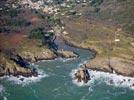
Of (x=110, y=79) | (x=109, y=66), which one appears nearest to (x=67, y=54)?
(x=109, y=66)

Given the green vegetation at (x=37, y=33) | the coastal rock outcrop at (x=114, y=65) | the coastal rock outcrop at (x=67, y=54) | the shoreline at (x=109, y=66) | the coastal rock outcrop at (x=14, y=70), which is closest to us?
the coastal rock outcrop at (x=14, y=70)

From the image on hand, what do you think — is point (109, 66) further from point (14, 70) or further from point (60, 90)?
→ point (14, 70)

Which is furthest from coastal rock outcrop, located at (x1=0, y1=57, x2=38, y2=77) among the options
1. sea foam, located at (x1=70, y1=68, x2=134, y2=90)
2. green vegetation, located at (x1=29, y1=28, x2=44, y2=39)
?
green vegetation, located at (x1=29, y1=28, x2=44, y2=39)

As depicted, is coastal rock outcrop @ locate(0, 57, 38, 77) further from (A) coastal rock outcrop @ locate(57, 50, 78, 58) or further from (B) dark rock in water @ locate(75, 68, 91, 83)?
(A) coastal rock outcrop @ locate(57, 50, 78, 58)

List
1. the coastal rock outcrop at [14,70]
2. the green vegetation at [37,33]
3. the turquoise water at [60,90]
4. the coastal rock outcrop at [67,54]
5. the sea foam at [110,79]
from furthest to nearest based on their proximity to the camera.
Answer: the green vegetation at [37,33]
the coastal rock outcrop at [67,54]
the coastal rock outcrop at [14,70]
the sea foam at [110,79]
the turquoise water at [60,90]

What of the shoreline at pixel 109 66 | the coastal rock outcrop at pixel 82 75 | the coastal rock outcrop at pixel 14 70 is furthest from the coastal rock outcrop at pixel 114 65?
the coastal rock outcrop at pixel 14 70

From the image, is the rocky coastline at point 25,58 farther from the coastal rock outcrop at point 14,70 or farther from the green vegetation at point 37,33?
the green vegetation at point 37,33
